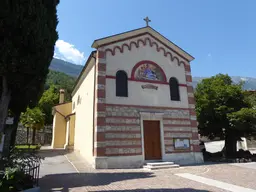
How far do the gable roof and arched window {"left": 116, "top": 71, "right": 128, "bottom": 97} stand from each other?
2.28 m

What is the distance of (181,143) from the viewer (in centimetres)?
1327

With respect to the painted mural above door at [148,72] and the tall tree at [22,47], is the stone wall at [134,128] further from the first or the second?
the tall tree at [22,47]

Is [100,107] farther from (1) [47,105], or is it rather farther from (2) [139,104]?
(1) [47,105]

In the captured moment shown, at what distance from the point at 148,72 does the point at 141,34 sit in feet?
9.67

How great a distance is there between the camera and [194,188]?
6805mm

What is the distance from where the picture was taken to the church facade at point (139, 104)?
38.4 feet

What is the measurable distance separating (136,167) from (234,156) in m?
8.04

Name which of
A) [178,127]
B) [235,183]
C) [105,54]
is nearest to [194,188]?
[235,183]

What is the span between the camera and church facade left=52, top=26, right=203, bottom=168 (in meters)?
11.7

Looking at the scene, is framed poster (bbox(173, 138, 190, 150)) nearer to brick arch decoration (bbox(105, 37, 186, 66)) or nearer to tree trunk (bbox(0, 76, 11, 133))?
brick arch decoration (bbox(105, 37, 186, 66))

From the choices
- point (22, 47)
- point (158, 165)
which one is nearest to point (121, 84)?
point (158, 165)

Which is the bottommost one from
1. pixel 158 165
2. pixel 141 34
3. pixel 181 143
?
pixel 158 165

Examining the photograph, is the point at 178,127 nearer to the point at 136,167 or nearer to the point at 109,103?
the point at 136,167

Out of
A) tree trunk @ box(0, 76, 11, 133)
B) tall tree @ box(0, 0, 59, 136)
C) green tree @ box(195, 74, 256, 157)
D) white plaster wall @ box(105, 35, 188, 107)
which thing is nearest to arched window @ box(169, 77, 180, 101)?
white plaster wall @ box(105, 35, 188, 107)
